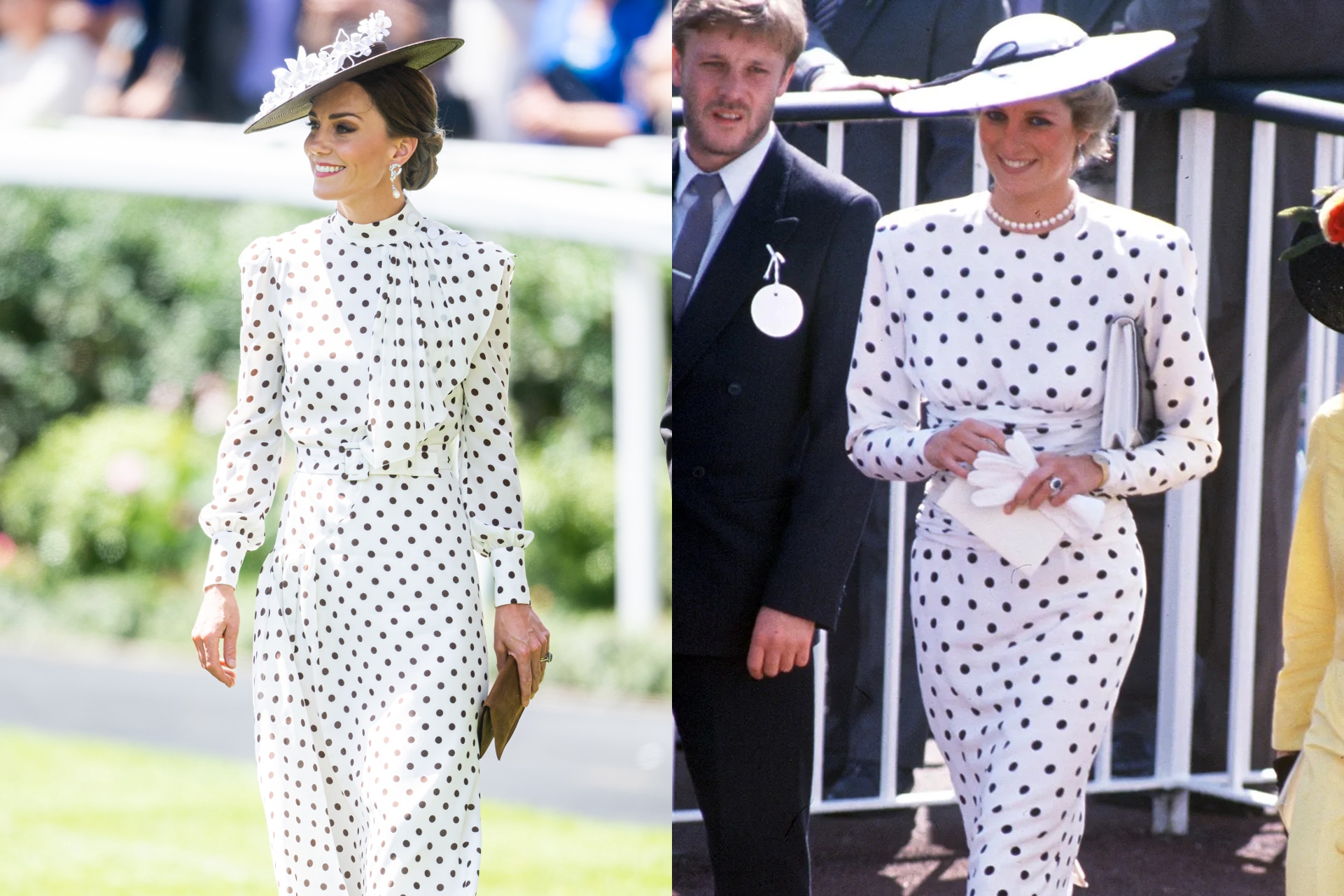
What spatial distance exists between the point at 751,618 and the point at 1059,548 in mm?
671

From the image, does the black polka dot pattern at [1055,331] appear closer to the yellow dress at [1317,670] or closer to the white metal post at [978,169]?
the white metal post at [978,169]

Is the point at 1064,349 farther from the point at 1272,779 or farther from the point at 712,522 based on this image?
the point at 1272,779

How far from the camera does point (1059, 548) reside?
297cm

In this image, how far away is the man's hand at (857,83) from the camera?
126 inches

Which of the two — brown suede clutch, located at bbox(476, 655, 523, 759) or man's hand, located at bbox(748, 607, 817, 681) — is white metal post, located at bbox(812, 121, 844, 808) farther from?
brown suede clutch, located at bbox(476, 655, 523, 759)

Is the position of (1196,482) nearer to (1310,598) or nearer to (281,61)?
(1310,598)

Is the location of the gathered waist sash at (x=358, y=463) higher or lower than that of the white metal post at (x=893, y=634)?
higher

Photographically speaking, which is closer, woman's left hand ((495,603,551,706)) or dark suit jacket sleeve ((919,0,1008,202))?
woman's left hand ((495,603,551,706))

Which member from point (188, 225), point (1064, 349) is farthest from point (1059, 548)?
point (188, 225)

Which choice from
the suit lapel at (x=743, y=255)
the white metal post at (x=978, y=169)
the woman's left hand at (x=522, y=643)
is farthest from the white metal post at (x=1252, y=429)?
the woman's left hand at (x=522, y=643)

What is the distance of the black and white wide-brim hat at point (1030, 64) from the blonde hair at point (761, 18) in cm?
24

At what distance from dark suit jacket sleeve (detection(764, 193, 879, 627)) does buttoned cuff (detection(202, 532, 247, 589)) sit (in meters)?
1.02

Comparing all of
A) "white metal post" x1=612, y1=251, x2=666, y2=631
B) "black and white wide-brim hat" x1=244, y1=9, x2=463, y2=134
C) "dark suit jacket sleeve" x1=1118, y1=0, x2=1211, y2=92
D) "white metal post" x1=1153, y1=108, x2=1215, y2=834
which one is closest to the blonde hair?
"black and white wide-brim hat" x1=244, y1=9, x2=463, y2=134

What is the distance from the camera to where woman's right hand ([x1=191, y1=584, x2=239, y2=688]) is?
2992mm
